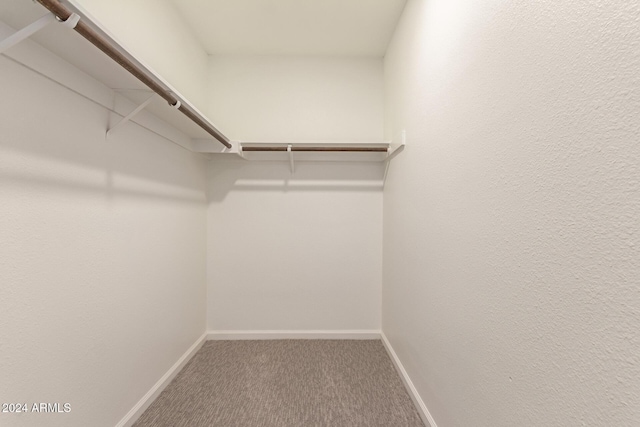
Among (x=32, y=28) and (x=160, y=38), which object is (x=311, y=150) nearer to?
(x=160, y=38)

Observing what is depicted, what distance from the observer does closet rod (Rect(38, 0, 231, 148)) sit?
0.74 meters

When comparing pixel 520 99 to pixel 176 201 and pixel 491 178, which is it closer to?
pixel 491 178

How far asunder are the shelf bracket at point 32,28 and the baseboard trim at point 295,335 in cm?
235

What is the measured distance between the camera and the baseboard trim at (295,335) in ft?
8.32

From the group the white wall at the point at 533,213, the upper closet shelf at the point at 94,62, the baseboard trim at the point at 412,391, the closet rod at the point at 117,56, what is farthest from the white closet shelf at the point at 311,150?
the baseboard trim at the point at 412,391

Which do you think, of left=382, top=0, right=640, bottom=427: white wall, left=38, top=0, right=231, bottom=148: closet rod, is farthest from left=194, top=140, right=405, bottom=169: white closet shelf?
left=382, top=0, right=640, bottom=427: white wall

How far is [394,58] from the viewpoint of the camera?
7.14 feet

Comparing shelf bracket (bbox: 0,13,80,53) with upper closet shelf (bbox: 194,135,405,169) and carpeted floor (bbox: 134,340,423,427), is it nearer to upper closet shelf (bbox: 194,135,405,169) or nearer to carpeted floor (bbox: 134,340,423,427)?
upper closet shelf (bbox: 194,135,405,169)

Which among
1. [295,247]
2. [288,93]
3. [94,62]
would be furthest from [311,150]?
[94,62]

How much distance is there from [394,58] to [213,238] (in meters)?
2.15

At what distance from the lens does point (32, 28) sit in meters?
0.77

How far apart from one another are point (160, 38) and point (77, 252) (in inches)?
54.7

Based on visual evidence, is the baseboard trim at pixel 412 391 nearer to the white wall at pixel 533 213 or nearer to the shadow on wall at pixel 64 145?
the white wall at pixel 533 213

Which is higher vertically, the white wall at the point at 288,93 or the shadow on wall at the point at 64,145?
the white wall at the point at 288,93
